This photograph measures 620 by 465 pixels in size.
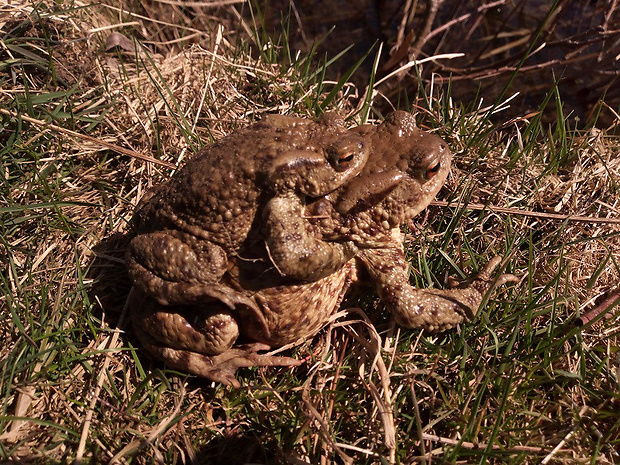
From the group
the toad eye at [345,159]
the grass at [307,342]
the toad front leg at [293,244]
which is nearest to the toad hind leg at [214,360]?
the grass at [307,342]

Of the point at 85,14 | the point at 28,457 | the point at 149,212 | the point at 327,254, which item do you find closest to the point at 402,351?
the point at 327,254

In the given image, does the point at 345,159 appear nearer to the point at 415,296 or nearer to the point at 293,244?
the point at 293,244

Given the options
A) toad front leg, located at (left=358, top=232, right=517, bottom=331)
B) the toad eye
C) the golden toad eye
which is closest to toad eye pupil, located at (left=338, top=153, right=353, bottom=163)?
the toad eye

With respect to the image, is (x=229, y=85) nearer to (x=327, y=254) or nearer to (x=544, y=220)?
(x=327, y=254)

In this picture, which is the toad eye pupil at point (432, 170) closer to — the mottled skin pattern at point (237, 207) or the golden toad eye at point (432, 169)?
the golden toad eye at point (432, 169)

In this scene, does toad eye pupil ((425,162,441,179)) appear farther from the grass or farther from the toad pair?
the grass

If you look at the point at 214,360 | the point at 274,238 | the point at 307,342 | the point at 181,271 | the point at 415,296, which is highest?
the point at 274,238

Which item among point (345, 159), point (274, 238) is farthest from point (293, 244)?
point (345, 159)
